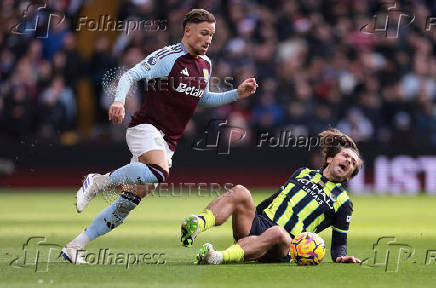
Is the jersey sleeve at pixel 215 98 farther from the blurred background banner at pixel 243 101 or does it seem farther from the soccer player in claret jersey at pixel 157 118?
the blurred background banner at pixel 243 101

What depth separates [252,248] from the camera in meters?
8.43

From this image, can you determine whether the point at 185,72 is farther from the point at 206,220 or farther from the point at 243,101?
the point at 243,101

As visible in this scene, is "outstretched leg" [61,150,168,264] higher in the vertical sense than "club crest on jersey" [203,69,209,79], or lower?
lower

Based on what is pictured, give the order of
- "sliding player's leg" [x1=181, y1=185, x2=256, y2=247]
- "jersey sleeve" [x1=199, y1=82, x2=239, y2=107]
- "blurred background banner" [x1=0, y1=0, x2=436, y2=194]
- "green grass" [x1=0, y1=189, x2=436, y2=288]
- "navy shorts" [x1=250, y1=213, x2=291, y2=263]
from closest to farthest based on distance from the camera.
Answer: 1. "green grass" [x1=0, y1=189, x2=436, y2=288]
2. "sliding player's leg" [x1=181, y1=185, x2=256, y2=247]
3. "navy shorts" [x1=250, y1=213, x2=291, y2=263]
4. "jersey sleeve" [x1=199, y1=82, x2=239, y2=107]
5. "blurred background banner" [x1=0, y1=0, x2=436, y2=194]

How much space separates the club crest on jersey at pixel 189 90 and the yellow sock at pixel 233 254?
1.63 meters

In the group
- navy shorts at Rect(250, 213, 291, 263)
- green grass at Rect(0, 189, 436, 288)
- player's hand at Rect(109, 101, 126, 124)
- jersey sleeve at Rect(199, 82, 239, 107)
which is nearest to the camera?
green grass at Rect(0, 189, 436, 288)

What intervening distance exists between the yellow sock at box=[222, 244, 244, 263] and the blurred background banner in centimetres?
1103

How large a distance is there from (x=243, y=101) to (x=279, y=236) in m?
12.5

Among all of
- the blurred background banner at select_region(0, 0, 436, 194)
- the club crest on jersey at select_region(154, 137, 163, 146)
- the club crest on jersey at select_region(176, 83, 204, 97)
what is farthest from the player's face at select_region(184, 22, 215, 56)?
the blurred background banner at select_region(0, 0, 436, 194)

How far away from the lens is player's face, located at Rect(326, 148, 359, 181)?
889cm

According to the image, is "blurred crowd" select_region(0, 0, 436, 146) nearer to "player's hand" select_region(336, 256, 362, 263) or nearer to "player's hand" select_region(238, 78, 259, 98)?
"player's hand" select_region(238, 78, 259, 98)

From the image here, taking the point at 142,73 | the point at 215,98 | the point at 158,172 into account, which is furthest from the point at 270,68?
the point at 158,172

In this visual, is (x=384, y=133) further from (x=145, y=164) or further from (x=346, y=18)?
(x=145, y=164)

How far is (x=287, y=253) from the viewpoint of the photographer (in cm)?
862
